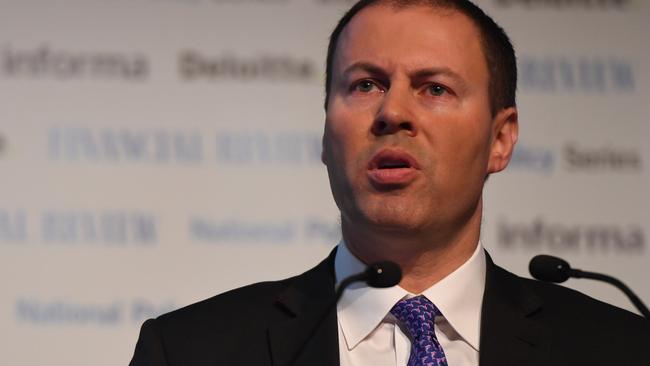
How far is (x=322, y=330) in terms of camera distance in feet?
8.34

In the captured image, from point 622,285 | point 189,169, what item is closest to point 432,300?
point 622,285

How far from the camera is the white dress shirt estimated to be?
253 centimetres

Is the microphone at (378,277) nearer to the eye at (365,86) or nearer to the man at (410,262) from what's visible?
the man at (410,262)

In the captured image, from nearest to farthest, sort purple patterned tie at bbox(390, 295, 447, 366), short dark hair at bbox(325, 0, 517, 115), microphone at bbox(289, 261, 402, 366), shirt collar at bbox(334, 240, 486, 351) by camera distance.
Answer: microphone at bbox(289, 261, 402, 366)
purple patterned tie at bbox(390, 295, 447, 366)
shirt collar at bbox(334, 240, 486, 351)
short dark hair at bbox(325, 0, 517, 115)

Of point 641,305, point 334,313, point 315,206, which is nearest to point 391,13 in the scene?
point 334,313

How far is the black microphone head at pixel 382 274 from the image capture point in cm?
220

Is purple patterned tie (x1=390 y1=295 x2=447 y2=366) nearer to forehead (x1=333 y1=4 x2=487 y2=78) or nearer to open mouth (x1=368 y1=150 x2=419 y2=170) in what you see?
open mouth (x1=368 y1=150 x2=419 y2=170)

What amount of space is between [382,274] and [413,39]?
0.68 metres

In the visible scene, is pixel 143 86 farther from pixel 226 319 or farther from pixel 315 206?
pixel 226 319

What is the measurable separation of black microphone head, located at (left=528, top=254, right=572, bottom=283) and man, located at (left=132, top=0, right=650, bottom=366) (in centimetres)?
31

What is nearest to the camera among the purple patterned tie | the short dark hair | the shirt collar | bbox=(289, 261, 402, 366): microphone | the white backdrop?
bbox=(289, 261, 402, 366): microphone

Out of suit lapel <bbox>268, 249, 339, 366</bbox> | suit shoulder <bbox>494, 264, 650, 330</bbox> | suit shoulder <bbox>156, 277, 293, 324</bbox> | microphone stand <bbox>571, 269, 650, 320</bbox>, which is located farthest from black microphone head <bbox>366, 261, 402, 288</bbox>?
suit shoulder <bbox>494, 264, 650, 330</bbox>

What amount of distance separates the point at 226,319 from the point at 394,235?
1.45ft

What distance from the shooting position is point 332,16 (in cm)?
402
